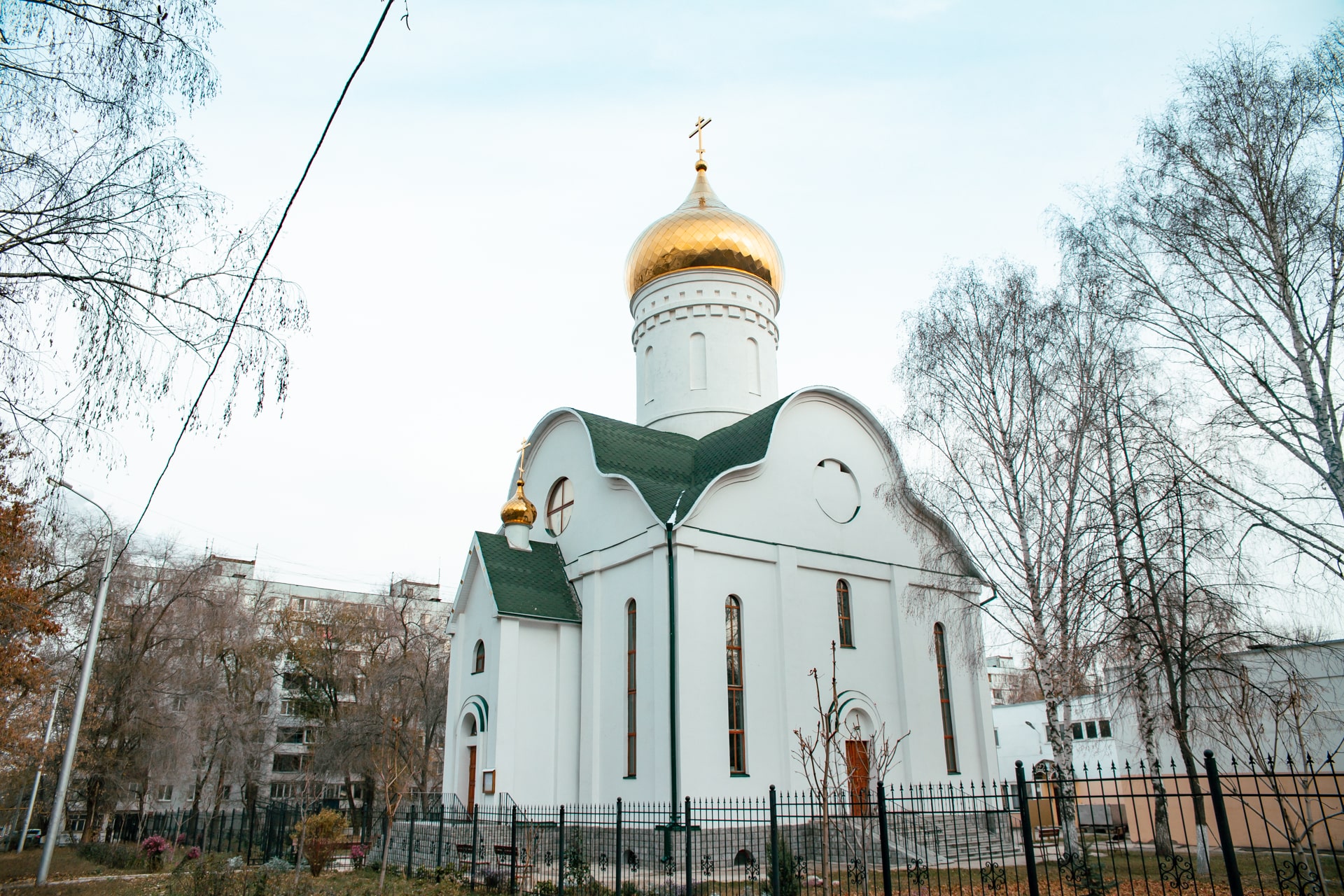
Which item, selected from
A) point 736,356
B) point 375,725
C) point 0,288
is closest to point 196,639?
point 375,725

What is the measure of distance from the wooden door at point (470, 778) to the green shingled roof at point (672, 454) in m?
5.43

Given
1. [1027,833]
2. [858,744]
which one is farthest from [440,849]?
[1027,833]

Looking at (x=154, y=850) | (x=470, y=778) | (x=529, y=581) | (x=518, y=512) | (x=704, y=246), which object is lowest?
(x=154, y=850)

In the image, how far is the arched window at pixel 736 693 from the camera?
1319cm

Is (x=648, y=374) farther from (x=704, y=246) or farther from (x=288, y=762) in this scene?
(x=288, y=762)

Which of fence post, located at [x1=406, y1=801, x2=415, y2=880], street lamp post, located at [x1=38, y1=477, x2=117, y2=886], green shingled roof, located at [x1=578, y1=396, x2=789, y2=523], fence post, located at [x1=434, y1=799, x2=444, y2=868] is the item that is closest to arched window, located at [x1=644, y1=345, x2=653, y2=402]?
green shingled roof, located at [x1=578, y1=396, x2=789, y2=523]

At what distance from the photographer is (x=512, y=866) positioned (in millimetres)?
9961

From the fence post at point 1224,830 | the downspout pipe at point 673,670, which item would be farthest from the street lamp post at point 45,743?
the fence post at point 1224,830

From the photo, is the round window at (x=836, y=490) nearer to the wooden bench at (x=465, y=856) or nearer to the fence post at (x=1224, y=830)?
the wooden bench at (x=465, y=856)

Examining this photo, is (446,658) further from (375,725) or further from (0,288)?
(0,288)

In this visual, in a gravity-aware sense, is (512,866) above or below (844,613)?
below

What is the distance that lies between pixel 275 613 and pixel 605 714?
19.3 m

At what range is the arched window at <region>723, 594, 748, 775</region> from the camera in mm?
13188

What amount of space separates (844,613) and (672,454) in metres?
4.43
